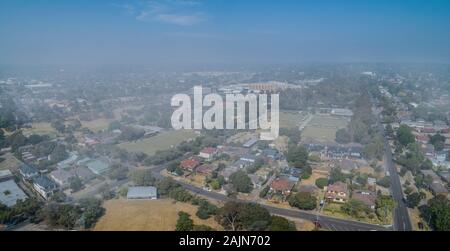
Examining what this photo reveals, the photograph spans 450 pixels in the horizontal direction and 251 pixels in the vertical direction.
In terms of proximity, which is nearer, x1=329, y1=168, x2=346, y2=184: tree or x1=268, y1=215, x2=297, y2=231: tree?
x1=268, y1=215, x2=297, y2=231: tree

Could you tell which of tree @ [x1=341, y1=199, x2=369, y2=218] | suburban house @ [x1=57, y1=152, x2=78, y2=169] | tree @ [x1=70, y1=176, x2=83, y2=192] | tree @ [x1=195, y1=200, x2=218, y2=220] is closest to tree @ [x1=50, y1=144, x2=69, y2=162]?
suburban house @ [x1=57, y1=152, x2=78, y2=169]

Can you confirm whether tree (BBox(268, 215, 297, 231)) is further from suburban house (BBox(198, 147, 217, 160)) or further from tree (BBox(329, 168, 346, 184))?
suburban house (BBox(198, 147, 217, 160))

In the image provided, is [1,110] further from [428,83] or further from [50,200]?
[428,83]

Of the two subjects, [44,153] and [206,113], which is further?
[206,113]
